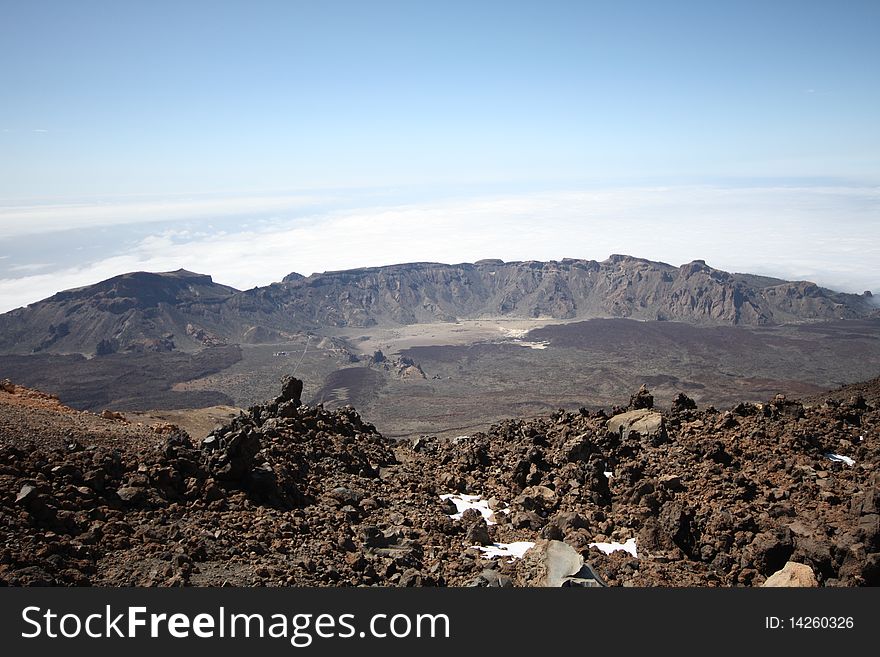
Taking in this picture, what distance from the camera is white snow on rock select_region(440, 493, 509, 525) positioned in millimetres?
15539

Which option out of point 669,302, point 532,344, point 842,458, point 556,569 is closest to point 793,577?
point 556,569

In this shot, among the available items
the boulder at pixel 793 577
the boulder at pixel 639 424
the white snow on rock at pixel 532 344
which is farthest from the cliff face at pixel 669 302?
the boulder at pixel 793 577

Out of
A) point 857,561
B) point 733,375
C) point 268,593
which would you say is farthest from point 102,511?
point 733,375

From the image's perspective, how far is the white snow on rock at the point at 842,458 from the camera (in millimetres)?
15789

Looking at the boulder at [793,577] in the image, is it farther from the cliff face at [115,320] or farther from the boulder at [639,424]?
the cliff face at [115,320]

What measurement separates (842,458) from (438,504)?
1084 centimetres

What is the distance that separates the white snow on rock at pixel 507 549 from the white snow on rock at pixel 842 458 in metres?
8.91

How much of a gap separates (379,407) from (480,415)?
18.3m

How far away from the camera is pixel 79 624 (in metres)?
7.97

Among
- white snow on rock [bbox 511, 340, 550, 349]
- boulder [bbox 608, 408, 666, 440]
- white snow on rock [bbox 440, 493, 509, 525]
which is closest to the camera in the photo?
white snow on rock [bbox 440, 493, 509, 525]

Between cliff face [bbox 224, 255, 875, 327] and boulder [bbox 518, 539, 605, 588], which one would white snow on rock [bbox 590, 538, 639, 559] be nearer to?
boulder [bbox 518, 539, 605, 588]

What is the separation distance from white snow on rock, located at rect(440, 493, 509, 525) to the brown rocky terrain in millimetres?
196

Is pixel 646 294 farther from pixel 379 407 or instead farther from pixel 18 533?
pixel 18 533

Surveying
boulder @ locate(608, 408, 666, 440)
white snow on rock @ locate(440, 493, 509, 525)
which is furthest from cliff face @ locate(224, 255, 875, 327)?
white snow on rock @ locate(440, 493, 509, 525)
